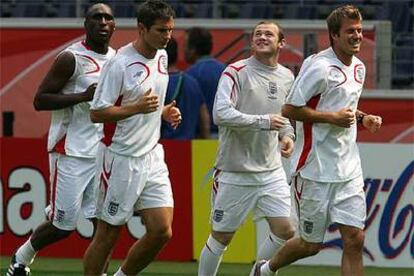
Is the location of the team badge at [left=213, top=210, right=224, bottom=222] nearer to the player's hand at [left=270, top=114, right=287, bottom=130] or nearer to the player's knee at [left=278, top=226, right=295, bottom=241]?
the player's knee at [left=278, top=226, right=295, bottom=241]

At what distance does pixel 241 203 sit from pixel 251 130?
0.54 metres

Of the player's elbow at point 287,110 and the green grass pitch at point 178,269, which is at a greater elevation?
the player's elbow at point 287,110

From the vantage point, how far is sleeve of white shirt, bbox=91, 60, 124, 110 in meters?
9.91

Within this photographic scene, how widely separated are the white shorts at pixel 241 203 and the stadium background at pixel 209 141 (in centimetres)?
289

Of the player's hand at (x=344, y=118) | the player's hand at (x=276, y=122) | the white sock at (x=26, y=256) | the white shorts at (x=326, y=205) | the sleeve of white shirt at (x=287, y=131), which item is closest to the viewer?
the player's hand at (x=344, y=118)

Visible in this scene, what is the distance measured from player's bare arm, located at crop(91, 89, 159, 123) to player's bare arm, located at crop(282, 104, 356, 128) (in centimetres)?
90

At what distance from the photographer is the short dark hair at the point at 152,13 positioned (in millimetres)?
9914

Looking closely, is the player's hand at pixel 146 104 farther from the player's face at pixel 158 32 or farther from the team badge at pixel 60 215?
the team badge at pixel 60 215

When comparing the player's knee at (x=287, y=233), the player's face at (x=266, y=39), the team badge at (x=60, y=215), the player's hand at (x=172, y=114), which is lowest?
the team badge at (x=60, y=215)

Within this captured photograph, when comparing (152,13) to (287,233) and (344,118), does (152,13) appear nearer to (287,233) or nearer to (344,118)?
(344,118)

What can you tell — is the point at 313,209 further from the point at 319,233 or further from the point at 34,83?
the point at 34,83

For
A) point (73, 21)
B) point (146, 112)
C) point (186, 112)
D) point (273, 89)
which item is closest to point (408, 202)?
point (186, 112)

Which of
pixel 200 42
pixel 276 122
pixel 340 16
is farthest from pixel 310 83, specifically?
pixel 200 42

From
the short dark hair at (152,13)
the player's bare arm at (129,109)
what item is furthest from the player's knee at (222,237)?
the short dark hair at (152,13)
